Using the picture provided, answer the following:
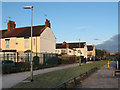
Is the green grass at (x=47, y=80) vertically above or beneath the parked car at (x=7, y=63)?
beneath

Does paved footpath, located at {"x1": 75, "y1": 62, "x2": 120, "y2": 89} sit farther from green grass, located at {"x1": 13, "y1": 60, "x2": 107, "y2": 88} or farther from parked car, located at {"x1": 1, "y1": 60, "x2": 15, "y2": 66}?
parked car, located at {"x1": 1, "y1": 60, "x2": 15, "y2": 66}

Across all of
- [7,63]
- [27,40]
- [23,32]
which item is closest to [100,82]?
[7,63]

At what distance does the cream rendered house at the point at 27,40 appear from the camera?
37.7 m

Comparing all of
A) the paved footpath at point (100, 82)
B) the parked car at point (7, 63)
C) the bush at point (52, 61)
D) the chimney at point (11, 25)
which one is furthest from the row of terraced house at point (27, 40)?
the paved footpath at point (100, 82)

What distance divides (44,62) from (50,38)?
569 inches

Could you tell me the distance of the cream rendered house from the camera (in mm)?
37719

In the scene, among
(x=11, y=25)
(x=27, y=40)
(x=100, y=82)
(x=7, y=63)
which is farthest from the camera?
(x=11, y=25)

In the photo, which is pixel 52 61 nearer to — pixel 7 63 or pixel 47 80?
pixel 7 63

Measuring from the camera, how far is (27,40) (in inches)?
1515

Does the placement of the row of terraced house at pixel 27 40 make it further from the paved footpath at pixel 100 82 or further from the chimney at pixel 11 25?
the paved footpath at pixel 100 82

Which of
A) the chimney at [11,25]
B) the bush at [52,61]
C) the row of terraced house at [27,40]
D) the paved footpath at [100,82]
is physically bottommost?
the paved footpath at [100,82]

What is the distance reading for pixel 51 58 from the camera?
33.6m

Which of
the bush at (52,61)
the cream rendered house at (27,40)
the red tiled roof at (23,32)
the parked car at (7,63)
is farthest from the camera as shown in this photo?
the red tiled roof at (23,32)

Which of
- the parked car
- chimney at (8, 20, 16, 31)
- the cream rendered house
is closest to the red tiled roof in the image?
the cream rendered house
